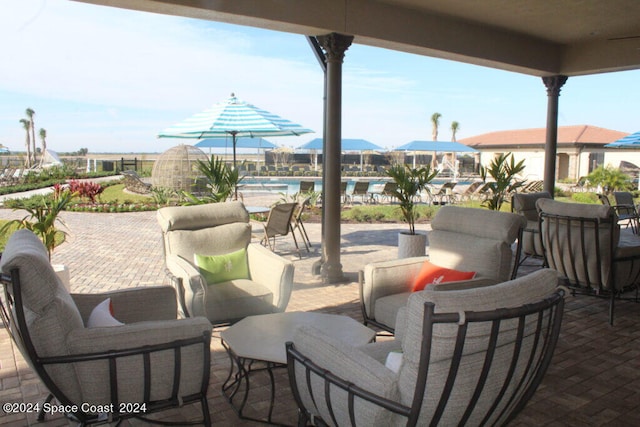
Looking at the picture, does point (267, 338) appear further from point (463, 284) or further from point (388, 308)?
point (463, 284)

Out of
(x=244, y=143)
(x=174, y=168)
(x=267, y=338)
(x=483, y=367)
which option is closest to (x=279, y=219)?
(x=267, y=338)

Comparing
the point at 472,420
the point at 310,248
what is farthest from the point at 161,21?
the point at 472,420

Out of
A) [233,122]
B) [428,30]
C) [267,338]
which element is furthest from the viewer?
[233,122]

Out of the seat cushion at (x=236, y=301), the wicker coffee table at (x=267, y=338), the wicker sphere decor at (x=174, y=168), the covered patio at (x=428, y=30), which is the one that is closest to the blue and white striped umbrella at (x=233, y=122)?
the covered patio at (x=428, y=30)

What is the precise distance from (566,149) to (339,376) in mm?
25822

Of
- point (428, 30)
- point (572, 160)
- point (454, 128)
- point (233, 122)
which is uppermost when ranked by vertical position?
point (454, 128)

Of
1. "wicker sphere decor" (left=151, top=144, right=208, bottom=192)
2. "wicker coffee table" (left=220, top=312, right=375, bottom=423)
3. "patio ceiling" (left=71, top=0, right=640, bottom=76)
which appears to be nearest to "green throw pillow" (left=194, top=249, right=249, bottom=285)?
"wicker coffee table" (left=220, top=312, right=375, bottom=423)

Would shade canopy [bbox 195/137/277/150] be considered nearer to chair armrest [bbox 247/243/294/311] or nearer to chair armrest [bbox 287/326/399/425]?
chair armrest [bbox 247/243/294/311]

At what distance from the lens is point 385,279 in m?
3.54

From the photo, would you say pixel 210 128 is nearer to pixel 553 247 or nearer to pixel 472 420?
pixel 553 247

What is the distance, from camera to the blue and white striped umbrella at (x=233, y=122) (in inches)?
278

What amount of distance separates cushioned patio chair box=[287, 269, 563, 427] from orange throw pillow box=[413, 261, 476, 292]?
1.41 metres

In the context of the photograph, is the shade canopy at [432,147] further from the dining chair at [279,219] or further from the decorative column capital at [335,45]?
the decorative column capital at [335,45]

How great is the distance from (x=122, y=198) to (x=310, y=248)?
825cm
